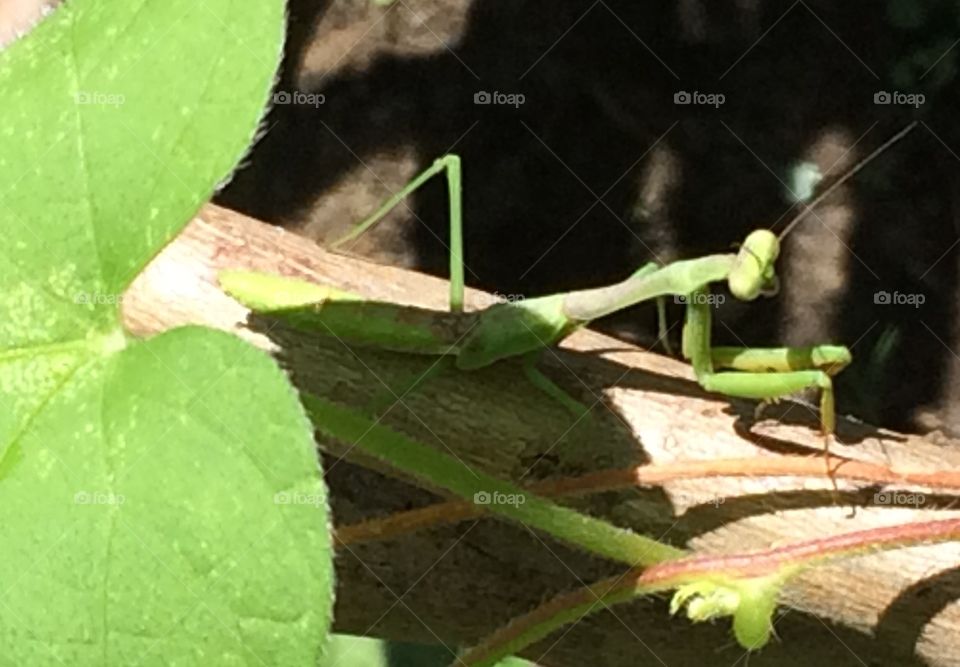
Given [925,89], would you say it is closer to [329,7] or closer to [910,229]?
[910,229]

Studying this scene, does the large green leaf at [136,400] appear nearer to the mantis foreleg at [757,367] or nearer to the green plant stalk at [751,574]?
the green plant stalk at [751,574]

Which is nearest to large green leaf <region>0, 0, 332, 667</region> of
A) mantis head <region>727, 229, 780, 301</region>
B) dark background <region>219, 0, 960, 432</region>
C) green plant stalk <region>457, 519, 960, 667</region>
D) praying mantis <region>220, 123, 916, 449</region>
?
praying mantis <region>220, 123, 916, 449</region>

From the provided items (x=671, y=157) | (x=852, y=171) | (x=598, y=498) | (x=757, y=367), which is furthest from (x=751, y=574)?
(x=671, y=157)

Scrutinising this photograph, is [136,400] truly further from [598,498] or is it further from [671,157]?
[671,157]

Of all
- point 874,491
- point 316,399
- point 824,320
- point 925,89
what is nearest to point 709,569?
point 874,491

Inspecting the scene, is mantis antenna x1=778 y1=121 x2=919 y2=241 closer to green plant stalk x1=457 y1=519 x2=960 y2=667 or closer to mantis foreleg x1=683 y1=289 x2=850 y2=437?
mantis foreleg x1=683 y1=289 x2=850 y2=437
